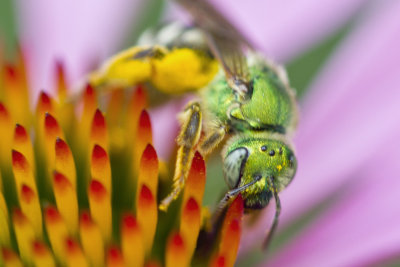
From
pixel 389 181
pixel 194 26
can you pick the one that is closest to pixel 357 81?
pixel 389 181

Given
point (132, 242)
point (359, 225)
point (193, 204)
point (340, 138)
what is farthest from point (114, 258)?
point (340, 138)

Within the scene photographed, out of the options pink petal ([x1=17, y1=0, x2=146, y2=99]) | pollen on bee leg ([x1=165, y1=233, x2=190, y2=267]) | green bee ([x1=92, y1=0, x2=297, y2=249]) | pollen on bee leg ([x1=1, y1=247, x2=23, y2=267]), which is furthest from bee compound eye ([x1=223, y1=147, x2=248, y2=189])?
pink petal ([x1=17, y1=0, x2=146, y2=99])

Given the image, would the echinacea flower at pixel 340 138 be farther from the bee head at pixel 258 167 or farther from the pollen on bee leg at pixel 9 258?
the pollen on bee leg at pixel 9 258

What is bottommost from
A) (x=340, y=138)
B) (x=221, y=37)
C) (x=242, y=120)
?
(x=242, y=120)

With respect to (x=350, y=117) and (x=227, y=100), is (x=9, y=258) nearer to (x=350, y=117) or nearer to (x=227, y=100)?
(x=227, y=100)

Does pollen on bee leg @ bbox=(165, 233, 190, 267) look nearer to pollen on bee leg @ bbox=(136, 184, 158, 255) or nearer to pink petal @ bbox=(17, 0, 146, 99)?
pollen on bee leg @ bbox=(136, 184, 158, 255)

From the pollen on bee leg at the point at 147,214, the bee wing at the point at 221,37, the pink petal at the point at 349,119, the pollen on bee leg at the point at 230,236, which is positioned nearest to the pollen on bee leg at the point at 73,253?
the pollen on bee leg at the point at 147,214
